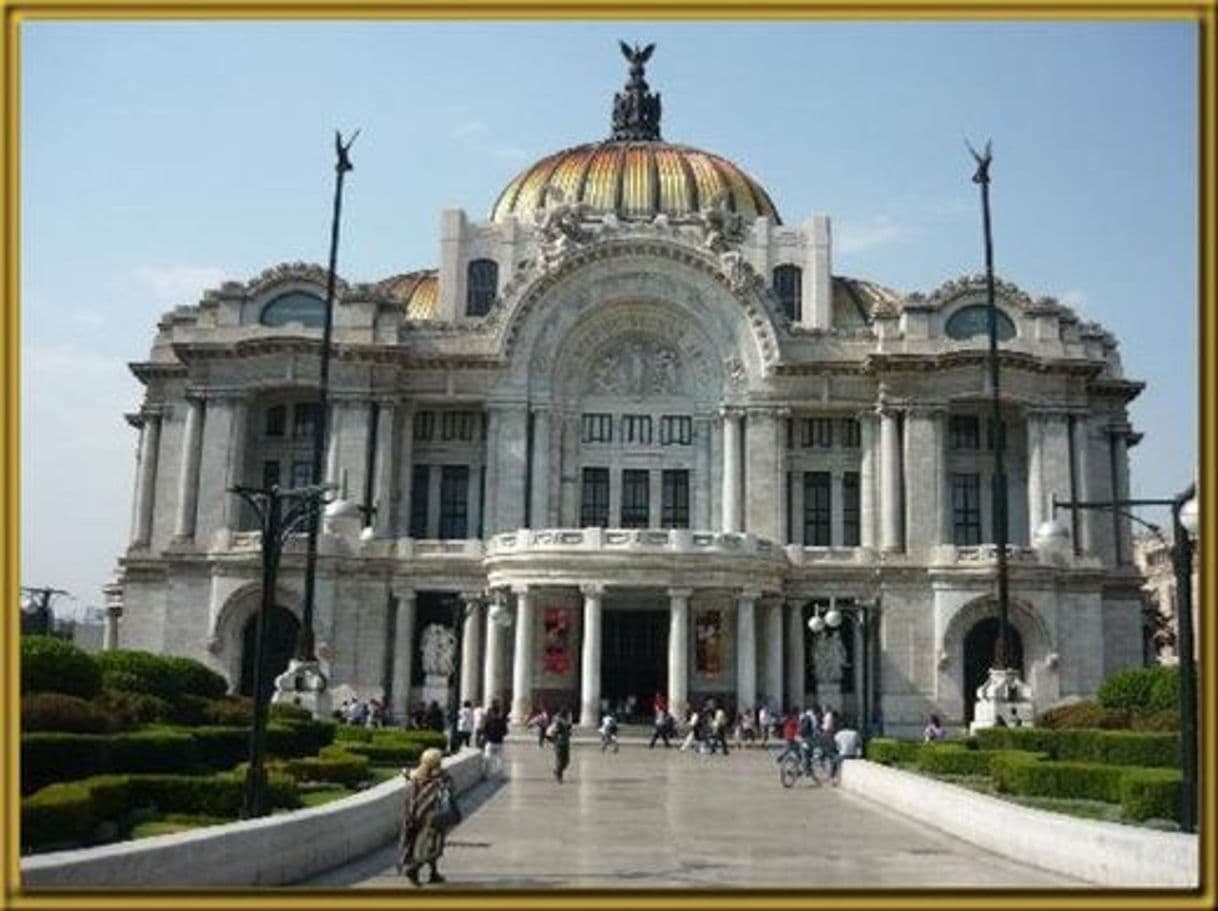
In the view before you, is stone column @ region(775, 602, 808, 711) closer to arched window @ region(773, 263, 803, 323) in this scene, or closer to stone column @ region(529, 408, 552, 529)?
stone column @ region(529, 408, 552, 529)

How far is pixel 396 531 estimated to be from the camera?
204 ft

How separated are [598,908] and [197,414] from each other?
58.3 meters

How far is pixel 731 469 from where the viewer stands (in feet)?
206

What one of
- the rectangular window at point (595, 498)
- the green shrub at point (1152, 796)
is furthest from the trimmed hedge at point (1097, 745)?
the rectangular window at point (595, 498)

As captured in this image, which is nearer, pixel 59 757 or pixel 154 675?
pixel 59 757

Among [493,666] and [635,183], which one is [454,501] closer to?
[493,666]

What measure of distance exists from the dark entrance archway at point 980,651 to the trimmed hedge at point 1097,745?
73.0 ft

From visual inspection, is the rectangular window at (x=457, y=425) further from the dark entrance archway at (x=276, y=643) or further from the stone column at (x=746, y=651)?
the stone column at (x=746, y=651)

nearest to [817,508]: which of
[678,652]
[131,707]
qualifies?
[678,652]

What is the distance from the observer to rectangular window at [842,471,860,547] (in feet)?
209

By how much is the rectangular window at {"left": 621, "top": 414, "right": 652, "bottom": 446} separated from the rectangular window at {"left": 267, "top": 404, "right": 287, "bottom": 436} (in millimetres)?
16935

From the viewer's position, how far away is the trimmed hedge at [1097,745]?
30.0 metres

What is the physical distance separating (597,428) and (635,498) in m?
4.03

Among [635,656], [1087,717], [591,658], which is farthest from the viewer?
[635,656]
